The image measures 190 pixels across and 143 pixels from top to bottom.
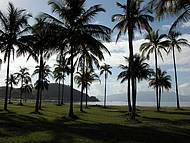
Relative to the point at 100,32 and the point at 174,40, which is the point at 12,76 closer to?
the point at 174,40

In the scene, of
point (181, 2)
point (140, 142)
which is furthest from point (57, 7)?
point (140, 142)

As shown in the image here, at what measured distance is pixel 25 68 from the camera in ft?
303

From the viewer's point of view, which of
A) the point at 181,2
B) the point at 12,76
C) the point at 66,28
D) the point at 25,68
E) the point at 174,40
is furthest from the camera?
the point at 12,76

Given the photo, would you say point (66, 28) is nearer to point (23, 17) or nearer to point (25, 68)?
point (23, 17)

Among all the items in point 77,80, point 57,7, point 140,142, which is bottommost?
point 140,142

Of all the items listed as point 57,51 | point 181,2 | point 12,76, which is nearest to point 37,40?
point 57,51

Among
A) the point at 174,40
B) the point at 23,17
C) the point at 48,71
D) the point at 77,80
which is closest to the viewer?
the point at 23,17

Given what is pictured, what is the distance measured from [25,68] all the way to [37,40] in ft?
165

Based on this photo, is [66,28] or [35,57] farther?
[35,57]

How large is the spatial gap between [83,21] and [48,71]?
43.6 m

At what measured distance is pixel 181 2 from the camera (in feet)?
81.1

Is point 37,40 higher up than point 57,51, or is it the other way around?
point 37,40

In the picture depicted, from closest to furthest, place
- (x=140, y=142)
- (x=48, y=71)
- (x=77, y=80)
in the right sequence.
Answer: (x=140, y=142)
(x=77, y=80)
(x=48, y=71)

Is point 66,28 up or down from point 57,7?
down
